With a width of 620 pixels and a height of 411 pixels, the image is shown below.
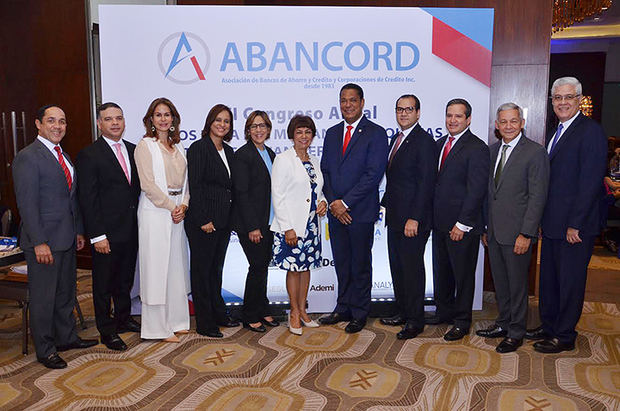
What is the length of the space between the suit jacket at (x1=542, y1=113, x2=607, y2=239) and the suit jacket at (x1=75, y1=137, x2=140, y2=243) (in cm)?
291

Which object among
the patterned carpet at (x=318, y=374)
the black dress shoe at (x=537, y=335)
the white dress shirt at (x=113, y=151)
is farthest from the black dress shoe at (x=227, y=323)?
the black dress shoe at (x=537, y=335)

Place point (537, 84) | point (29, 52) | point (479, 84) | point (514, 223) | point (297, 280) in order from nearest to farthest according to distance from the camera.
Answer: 1. point (514, 223)
2. point (297, 280)
3. point (479, 84)
4. point (537, 84)
5. point (29, 52)

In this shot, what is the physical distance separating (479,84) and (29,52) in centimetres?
482

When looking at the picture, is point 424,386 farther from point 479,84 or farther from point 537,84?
point 537,84

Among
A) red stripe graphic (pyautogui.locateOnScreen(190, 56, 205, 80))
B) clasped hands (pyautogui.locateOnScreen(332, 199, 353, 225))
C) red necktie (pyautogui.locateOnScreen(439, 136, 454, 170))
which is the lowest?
clasped hands (pyautogui.locateOnScreen(332, 199, 353, 225))

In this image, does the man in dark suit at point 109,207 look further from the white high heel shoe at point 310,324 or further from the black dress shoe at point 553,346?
the black dress shoe at point 553,346

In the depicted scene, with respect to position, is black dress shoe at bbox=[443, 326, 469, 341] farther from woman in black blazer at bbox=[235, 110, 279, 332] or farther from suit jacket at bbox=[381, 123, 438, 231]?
woman in black blazer at bbox=[235, 110, 279, 332]

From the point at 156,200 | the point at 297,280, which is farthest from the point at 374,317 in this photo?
the point at 156,200

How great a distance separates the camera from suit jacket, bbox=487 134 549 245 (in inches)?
136

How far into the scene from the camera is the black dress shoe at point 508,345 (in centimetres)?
362

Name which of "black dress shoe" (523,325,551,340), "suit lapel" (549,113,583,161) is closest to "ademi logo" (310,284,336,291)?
"black dress shoe" (523,325,551,340)

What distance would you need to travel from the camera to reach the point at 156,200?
3572 millimetres

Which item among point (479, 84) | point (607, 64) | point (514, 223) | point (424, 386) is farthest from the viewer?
point (607, 64)

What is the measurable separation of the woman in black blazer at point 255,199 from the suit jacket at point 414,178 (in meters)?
0.95
